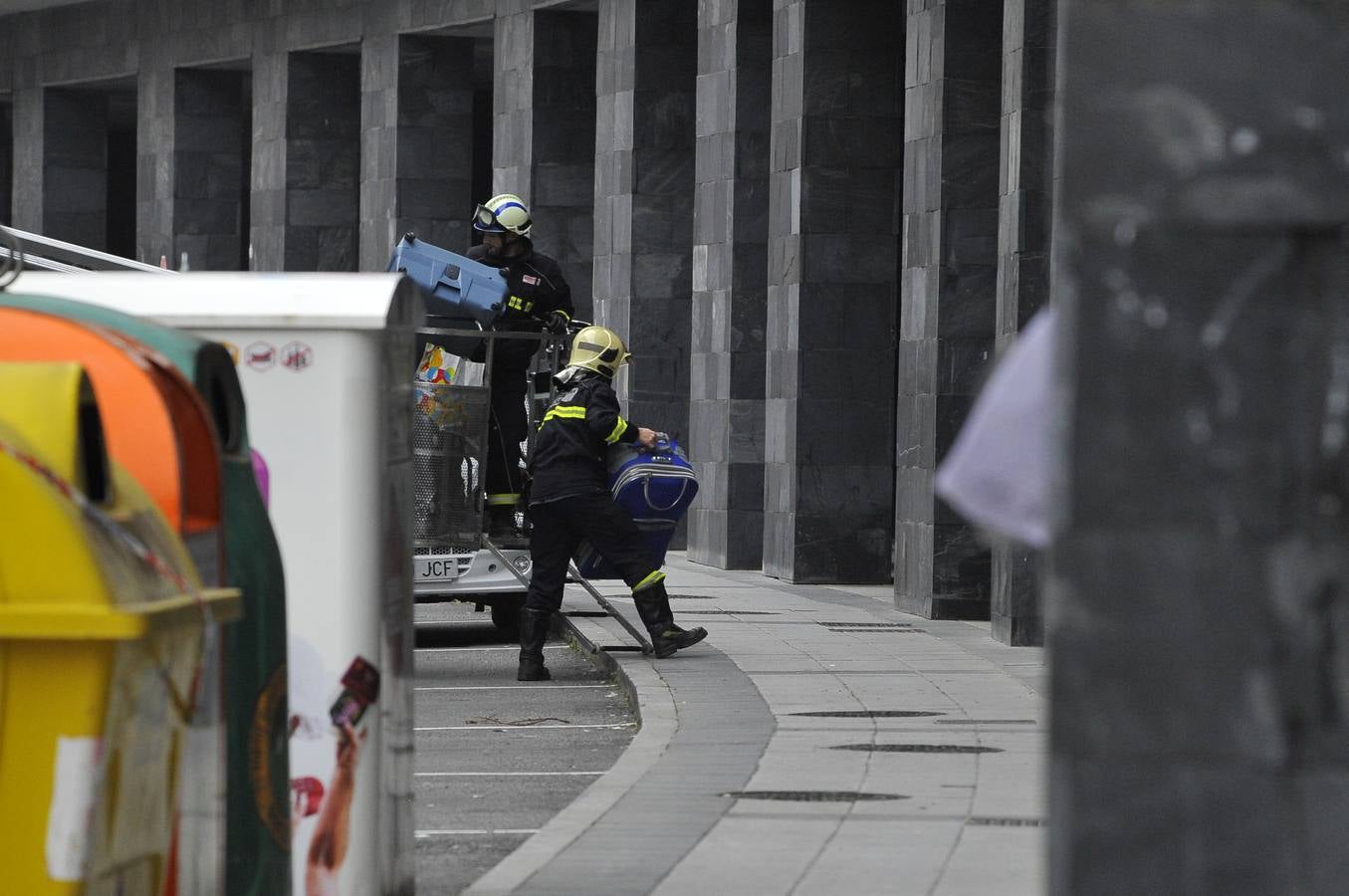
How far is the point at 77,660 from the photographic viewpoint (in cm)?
408

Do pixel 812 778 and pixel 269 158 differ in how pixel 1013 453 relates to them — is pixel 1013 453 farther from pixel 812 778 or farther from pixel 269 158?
pixel 269 158

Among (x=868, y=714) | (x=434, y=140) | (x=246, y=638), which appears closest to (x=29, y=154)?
(x=434, y=140)

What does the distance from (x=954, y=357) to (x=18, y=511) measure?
43.0ft

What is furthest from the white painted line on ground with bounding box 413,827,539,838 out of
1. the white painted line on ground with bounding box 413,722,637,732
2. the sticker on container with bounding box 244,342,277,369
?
the white painted line on ground with bounding box 413,722,637,732

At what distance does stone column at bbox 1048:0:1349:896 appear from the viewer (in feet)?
11.5

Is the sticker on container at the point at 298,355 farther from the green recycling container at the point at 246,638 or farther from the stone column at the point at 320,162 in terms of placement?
the stone column at the point at 320,162

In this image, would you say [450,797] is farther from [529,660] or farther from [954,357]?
[954,357]

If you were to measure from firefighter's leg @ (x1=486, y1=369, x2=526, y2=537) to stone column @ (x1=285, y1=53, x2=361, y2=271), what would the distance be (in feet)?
58.5

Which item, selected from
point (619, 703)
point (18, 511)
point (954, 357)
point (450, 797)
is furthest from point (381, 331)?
point (954, 357)

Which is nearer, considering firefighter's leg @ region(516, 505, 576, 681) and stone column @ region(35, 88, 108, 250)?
firefighter's leg @ region(516, 505, 576, 681)

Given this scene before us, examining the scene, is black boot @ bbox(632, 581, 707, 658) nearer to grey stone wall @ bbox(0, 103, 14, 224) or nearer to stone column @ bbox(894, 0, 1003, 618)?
stone column @ bbox(894, 0, 1003, 618)

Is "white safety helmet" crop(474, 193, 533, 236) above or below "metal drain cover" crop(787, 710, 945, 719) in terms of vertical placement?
above

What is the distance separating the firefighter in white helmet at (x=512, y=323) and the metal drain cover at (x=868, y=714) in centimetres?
425

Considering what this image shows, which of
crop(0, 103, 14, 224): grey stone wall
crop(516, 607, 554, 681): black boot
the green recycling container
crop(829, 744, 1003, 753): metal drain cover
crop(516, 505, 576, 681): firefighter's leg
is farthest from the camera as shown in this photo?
crop(0, 103, 14, 224): grey stone wall
